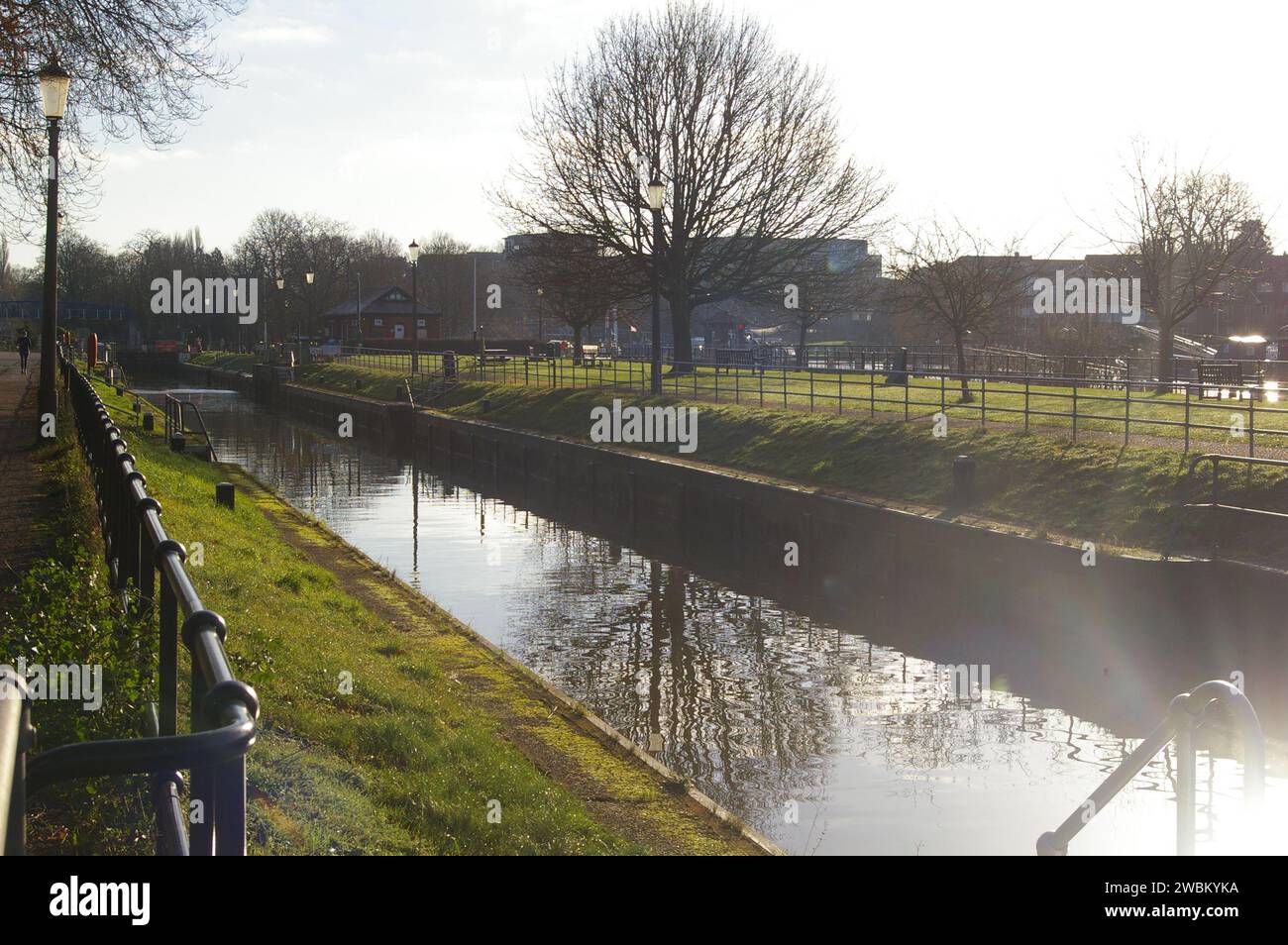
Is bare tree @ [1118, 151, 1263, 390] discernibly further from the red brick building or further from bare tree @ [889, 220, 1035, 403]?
the red brick building

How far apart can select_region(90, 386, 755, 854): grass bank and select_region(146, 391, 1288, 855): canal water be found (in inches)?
54.5

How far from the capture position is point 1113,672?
1440cm

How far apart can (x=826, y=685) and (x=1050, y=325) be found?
52.8 meters

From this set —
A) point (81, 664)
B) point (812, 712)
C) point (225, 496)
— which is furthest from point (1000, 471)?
point (81, 664)

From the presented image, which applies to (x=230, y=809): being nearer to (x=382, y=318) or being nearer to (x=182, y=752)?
(x=182, y=752)

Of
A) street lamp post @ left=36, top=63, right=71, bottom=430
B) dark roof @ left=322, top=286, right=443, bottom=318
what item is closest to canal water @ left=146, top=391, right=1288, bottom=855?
street lamp post @ left=36, top=63, right=71, bottom=430

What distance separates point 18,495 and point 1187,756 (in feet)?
37.7

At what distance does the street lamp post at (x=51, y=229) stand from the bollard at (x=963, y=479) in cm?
1340

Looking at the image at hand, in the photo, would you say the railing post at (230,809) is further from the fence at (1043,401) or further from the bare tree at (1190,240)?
the bare tree at (1190,240)

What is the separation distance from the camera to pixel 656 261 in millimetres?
32188

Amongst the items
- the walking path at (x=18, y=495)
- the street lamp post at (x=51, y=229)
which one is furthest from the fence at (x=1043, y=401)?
the street lamp post at (x=51, y=229)

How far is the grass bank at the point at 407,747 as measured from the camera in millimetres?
7000
